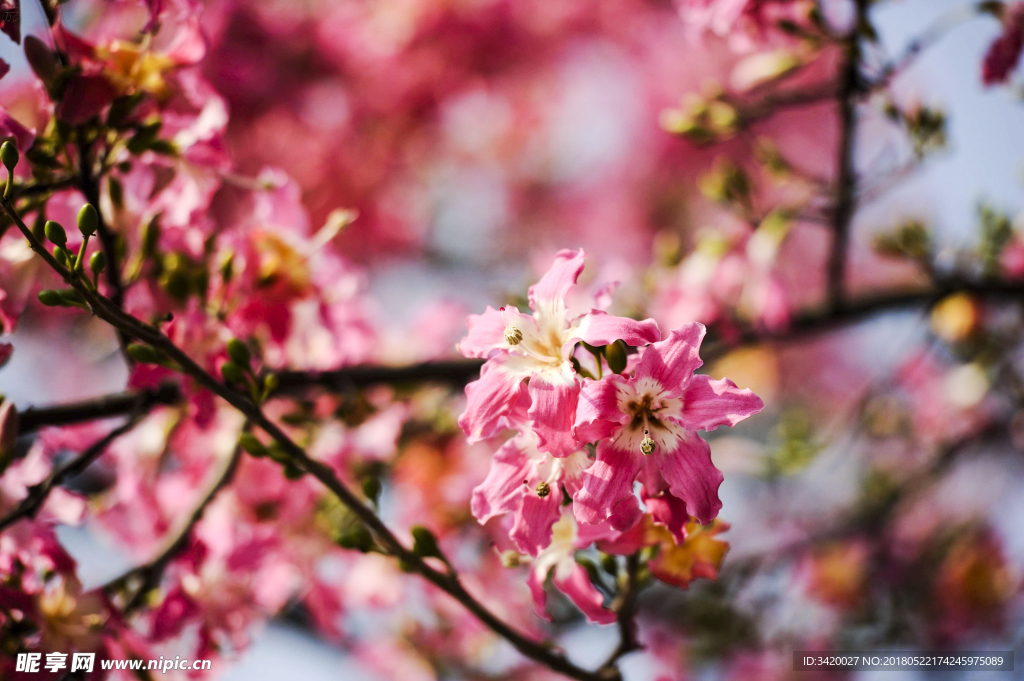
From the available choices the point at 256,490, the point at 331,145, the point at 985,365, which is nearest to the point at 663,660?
the point at 985,365

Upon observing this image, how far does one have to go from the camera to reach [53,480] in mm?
1220

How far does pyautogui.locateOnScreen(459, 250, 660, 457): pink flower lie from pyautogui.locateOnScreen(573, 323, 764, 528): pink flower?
0.03m

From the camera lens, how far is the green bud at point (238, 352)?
106 centimetres

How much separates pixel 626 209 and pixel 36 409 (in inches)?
197

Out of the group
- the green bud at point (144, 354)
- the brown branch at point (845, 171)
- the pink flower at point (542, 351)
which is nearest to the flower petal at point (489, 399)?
the pink flower at point (542, 351)

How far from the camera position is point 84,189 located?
1190mm

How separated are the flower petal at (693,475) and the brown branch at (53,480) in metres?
0.93

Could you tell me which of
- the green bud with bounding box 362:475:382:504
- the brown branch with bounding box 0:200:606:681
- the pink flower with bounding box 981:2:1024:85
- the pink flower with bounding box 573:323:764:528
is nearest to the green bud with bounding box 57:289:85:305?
the brown branch with bounding box 0:200:606:681

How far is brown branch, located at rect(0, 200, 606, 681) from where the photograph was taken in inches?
38.9

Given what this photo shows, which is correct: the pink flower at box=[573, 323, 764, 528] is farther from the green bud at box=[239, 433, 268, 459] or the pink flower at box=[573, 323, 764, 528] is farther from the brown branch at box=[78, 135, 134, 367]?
the brown branch at box=[78, 135, 134, 367]

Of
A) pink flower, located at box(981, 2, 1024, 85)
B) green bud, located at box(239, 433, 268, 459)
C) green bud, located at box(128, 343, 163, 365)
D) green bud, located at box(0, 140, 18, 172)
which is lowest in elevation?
green bud, located at box(239, 433, 268, 459)

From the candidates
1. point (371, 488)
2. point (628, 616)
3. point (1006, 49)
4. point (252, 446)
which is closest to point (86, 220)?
point (252, 446)

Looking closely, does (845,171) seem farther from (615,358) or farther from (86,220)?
(86,220)

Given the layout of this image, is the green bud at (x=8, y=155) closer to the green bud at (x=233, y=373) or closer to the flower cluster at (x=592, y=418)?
the green bud at (x=233, y=373)
